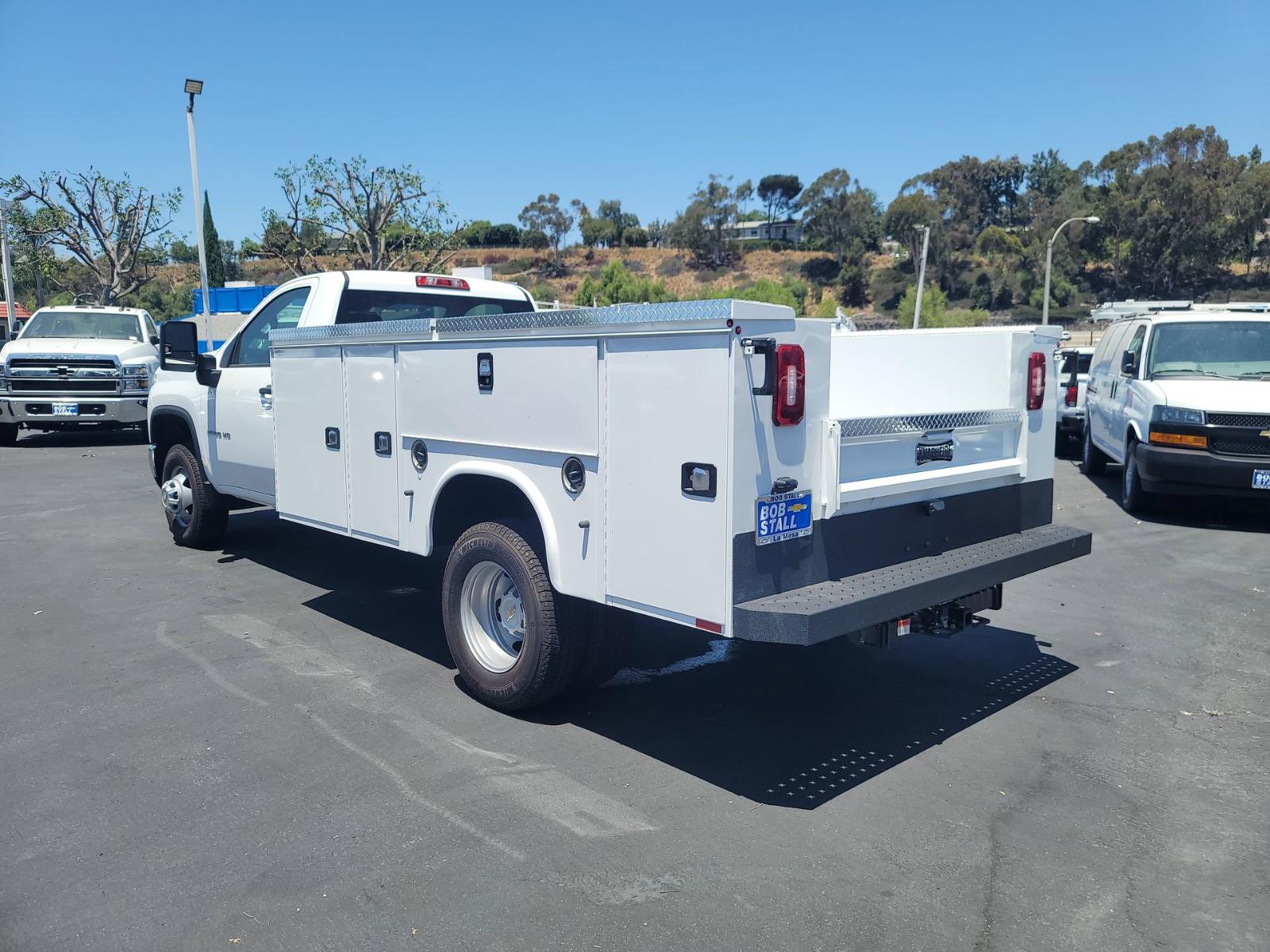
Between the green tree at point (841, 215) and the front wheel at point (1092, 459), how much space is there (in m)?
66.9

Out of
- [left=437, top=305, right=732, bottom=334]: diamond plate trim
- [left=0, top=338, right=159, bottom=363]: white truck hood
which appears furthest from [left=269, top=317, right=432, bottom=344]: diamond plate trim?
[left=0, top=338, right=159, bottom=363]: white truck hood

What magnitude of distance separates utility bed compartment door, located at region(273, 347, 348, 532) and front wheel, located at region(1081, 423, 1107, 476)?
11.1 metres

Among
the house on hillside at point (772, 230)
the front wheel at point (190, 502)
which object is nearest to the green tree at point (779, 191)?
the house on hillside at point (772, 230)

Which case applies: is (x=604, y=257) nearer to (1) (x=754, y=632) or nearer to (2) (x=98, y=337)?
(2) (x=98, y=337)

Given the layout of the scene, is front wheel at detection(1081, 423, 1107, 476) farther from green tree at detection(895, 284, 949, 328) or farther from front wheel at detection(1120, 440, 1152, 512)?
green tree at detection(895, 284, 949, 328)

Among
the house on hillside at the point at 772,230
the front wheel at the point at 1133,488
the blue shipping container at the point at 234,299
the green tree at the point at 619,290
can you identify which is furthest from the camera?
the house on hillside at the point at 772,230

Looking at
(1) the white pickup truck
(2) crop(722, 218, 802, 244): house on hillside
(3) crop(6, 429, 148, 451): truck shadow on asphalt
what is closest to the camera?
(1) the white pickup truck

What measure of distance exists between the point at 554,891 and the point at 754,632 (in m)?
1.15

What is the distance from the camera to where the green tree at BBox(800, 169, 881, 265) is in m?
81.6

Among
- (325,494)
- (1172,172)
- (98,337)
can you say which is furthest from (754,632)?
(1172,172)

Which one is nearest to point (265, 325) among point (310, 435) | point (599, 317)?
point (310, 435)

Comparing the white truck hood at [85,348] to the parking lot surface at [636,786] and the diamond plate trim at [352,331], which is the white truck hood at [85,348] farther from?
the diamond plate trim at [352,331]

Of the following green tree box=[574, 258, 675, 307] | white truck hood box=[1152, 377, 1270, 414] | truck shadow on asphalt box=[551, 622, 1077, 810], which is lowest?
truck shadow on asphalt box=[551, 622, 1077, 810]

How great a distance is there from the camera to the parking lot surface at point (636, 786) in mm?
3328
